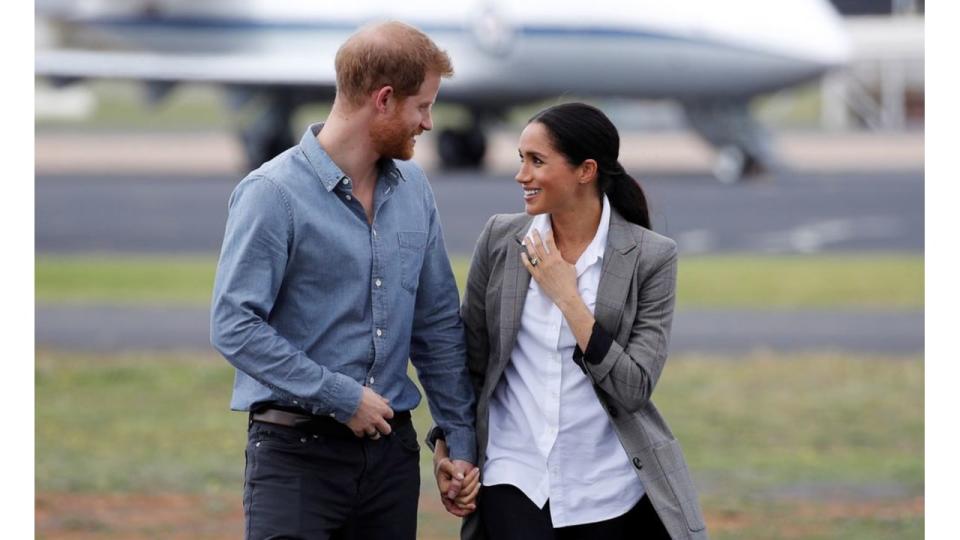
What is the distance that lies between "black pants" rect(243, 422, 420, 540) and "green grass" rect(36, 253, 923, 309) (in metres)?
10.9

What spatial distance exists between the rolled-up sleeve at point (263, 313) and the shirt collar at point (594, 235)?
0.58 meters

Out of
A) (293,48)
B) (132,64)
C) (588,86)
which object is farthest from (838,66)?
(132,64)

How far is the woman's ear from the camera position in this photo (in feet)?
12.5

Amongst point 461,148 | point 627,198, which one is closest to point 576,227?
point 627,198

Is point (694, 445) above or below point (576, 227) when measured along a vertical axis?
below

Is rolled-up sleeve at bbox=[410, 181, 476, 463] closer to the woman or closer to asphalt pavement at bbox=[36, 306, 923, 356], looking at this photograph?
the woman

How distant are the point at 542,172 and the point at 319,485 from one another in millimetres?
826

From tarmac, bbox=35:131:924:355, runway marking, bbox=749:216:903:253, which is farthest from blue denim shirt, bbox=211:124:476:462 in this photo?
runway marking, bbox=749:216:903:253

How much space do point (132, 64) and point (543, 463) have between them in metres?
29.8

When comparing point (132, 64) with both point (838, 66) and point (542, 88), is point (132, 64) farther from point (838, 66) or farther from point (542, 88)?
point (838, 66)

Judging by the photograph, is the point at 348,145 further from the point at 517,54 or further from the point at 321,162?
the point at 517,54

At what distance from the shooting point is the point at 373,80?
141 inches

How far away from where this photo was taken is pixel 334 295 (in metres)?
3.65

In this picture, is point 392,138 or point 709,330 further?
point 709,330
